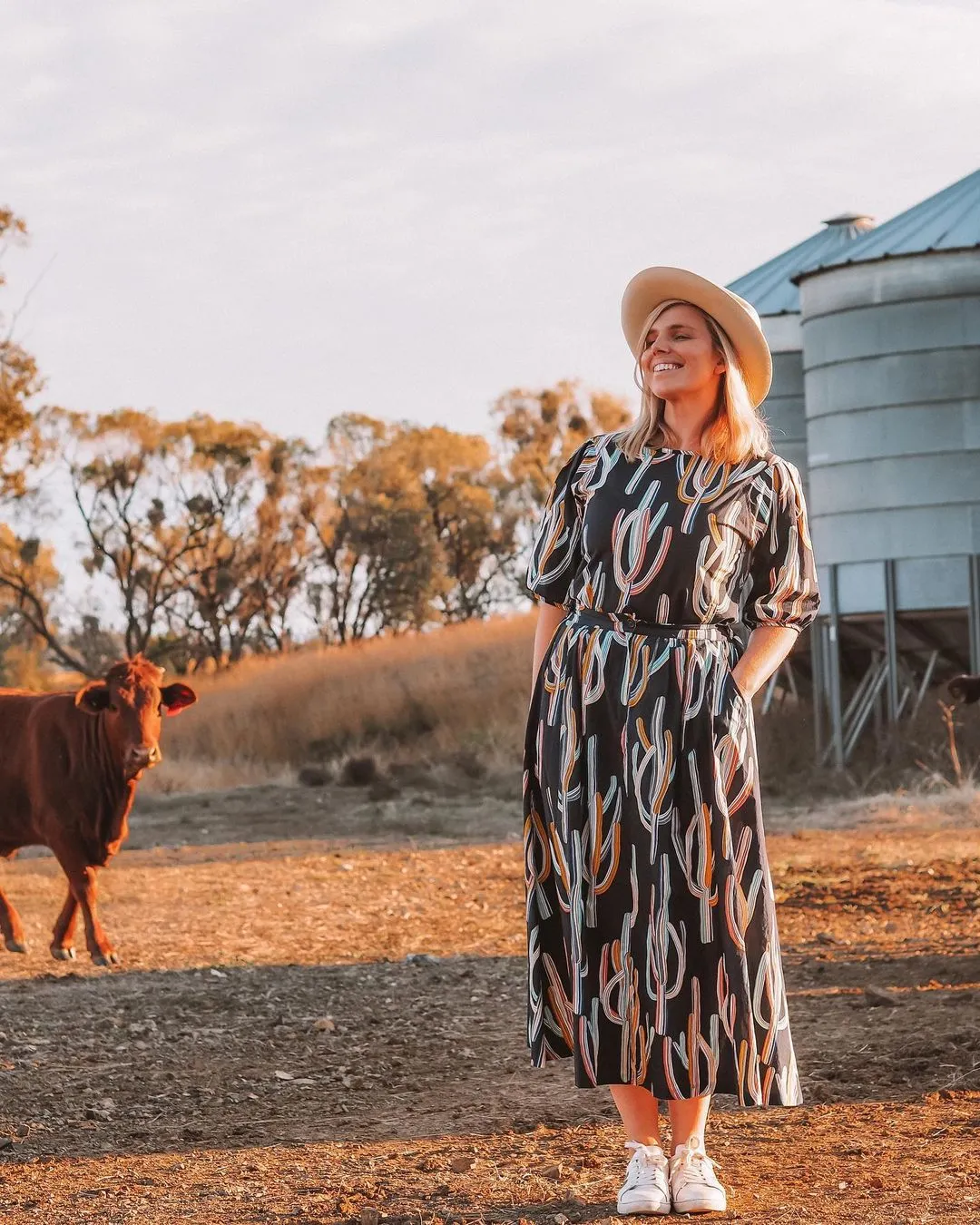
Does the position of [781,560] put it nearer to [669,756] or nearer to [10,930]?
[669,756]

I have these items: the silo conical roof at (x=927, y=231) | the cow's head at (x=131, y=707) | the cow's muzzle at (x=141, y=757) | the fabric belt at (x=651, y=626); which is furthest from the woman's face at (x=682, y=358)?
the silo conical roof at (x=927, y=231)

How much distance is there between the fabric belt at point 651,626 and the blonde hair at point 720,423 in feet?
1.28

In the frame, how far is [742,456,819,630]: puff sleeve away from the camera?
4195 millimetres

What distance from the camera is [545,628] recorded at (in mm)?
4305

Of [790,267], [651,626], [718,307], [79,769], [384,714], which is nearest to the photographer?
[651,626]

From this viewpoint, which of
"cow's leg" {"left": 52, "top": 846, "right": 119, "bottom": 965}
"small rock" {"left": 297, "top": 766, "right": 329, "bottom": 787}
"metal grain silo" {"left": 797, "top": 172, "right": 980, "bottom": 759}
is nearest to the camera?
"cow's leg" {"left": 52, "top": 846, "right": 119, "bottom": 965}

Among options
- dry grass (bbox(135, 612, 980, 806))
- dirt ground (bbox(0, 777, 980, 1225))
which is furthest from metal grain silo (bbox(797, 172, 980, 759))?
dirt ground (bbox(0, 777, 980, 1225))

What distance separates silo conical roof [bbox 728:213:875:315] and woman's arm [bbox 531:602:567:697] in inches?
787

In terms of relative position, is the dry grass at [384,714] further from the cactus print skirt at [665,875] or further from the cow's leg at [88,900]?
the cactus print skirt at [665,875]

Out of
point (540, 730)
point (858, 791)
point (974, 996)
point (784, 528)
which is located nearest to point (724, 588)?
point (784, 528)

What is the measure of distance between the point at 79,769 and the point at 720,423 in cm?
578

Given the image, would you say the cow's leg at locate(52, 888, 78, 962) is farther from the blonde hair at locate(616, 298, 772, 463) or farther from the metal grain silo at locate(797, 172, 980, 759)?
the metal grain silo at locate(797, 172, 980, 759)

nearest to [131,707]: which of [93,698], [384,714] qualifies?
[93,698]

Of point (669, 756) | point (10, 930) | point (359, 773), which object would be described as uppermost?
point (669, 756)
